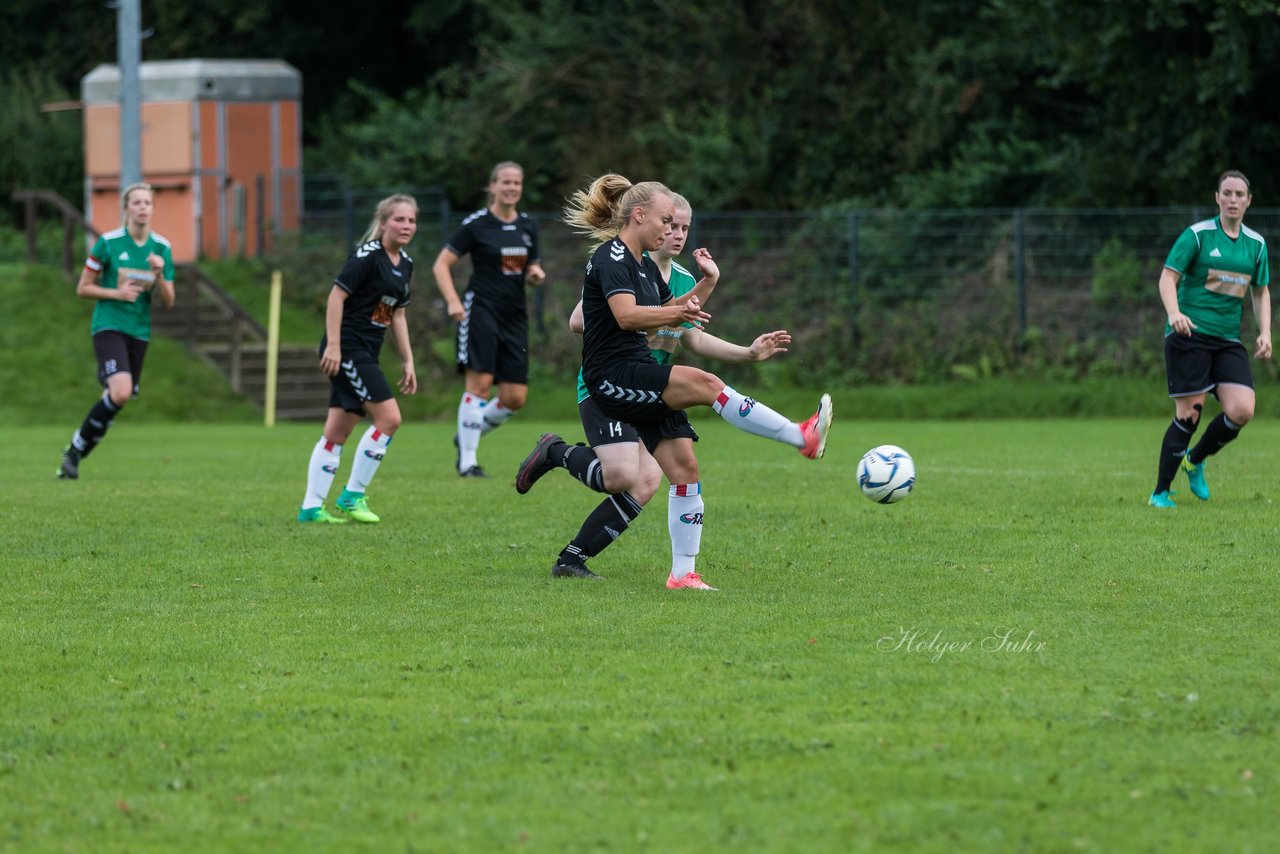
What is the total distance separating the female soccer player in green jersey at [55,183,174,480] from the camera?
1277cm

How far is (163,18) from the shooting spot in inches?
1431

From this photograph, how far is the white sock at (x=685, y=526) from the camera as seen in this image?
24.9ft

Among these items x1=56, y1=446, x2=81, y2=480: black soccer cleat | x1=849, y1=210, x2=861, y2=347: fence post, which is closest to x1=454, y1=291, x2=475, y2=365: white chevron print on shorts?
x1=56, y1=446, x2=81, y2=480: black soccer cleat

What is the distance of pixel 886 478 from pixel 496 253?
648 cm

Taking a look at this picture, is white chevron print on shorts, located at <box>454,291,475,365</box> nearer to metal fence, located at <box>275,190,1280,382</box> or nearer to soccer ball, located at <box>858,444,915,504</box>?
soccer ball, located at <box>858,444,915,504</box>

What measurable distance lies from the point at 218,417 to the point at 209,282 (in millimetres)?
3186

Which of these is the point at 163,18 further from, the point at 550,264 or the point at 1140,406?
the point at 1140,406

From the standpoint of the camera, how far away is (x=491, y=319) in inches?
530

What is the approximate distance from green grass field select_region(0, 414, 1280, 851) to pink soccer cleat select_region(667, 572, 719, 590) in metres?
0.16

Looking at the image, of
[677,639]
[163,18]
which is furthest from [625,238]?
[163,18]

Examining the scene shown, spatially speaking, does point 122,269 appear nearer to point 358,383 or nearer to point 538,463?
point 358,383

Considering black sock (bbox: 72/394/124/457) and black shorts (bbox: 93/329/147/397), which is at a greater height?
black shorts (bbox: 93/329/147/397)

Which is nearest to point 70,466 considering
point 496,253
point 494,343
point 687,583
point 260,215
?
point 494,343

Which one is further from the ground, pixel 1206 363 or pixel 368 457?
pixel 1206 363
